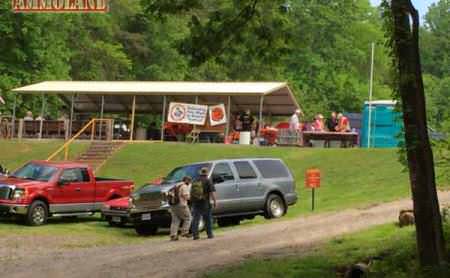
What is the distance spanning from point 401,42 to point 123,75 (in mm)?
58303

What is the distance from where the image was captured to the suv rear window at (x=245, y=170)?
22298 mm

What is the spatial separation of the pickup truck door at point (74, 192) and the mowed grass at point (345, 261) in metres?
9.99

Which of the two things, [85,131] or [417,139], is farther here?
[85,131]

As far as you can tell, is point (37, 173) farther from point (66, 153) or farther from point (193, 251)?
point (66, 153)

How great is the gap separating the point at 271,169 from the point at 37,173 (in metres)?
6.43

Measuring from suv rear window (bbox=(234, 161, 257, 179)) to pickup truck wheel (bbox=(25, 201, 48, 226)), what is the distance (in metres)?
5.21

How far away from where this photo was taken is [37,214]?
72.6ft

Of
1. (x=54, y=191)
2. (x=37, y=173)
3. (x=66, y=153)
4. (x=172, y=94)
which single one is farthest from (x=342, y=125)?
(x=54, y=191)

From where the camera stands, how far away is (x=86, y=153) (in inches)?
1481

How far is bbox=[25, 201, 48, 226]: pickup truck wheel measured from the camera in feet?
71.8

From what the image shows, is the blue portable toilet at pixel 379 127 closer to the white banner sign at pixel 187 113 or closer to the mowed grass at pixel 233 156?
the mowed grass at pixel 233 156

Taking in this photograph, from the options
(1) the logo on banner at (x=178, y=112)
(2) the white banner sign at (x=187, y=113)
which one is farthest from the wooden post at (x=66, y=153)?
(1) the logo on banner at (x=178, y=112)

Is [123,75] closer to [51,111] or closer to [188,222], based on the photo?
[51,111]

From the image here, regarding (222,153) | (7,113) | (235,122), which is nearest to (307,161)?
(222,153)
